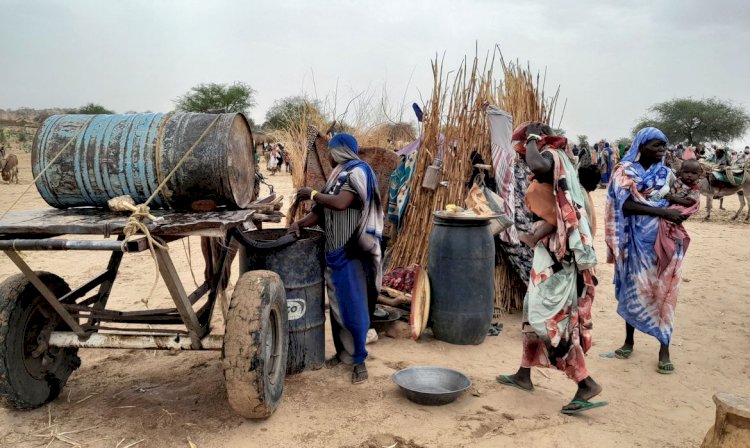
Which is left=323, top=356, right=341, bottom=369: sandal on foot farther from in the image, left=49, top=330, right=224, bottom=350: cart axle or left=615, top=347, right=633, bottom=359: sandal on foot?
left=615, top=347, right=633, bottom=359: sandal on foot

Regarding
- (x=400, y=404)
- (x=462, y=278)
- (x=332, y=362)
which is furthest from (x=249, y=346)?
(x=462, y=278)

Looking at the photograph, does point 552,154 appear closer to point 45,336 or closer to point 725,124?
point 45,336

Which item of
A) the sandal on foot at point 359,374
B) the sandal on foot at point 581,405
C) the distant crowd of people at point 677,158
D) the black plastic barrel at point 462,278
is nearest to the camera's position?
the sandal on foot at point 581,405

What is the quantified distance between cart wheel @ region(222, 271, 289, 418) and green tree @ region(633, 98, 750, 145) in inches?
1666

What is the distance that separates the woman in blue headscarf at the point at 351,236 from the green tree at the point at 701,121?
41191mm

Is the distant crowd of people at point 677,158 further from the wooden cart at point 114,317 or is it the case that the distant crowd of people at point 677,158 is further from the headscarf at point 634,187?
the wooden cart at point 114,317

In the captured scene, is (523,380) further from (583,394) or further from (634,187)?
(634,187)

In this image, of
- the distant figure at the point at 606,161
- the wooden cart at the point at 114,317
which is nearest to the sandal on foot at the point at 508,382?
the wooden cart at the point at 114,317

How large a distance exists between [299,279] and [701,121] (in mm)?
43195

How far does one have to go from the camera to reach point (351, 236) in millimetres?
3756

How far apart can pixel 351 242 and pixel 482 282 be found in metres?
1.43

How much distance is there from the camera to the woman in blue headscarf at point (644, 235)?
4129mm

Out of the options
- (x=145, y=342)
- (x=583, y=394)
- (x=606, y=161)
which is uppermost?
(x=606, y=161)

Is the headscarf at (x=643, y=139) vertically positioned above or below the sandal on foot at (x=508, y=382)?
above
